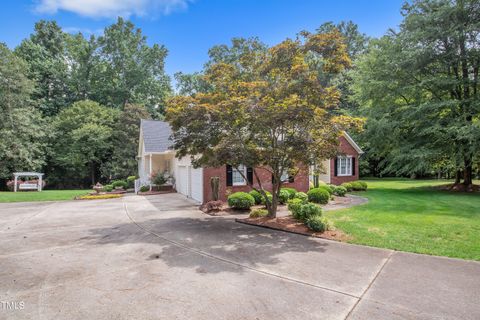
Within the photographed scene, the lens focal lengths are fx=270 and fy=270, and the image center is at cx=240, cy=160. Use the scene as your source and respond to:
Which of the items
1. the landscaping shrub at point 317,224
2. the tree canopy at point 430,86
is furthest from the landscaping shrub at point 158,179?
the tree canopy at point 430,86

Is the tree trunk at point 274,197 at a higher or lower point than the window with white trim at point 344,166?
lower

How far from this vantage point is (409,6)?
18.9 m

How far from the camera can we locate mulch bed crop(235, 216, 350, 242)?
744 centimetres

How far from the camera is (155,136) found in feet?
70.9

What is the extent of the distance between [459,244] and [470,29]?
16246 millimetres

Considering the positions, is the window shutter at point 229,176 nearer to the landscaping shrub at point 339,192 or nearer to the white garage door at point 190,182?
the white garage door at point 190,182

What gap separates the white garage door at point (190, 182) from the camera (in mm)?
13998

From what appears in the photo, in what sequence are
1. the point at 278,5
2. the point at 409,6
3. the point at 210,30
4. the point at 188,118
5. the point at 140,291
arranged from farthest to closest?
1. the point at 409,6
2. the point at 210,30
3. the point at 278,5
4. the point at 188,118
5. the point at 140,291

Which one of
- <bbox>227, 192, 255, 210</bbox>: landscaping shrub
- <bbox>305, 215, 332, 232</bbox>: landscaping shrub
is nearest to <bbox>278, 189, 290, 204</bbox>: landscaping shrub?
<bbox>227, 192, 255, 210</bbox>: landscaping shrub

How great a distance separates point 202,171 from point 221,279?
353 inches

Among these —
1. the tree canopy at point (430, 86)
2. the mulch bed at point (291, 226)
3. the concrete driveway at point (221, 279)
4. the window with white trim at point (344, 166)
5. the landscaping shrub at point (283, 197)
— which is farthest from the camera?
the window with white trim at point (344, 166)

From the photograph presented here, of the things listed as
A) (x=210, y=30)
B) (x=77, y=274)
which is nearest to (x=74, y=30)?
(x=210, y=30)

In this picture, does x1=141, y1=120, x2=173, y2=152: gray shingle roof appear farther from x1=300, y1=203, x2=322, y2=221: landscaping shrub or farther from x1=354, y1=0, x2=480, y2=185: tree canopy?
x1=354, y1=0, x2=480, y2=185: tree canopy

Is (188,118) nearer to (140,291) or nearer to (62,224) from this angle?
(140,291)
